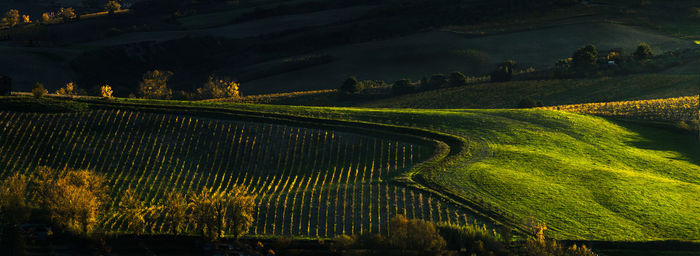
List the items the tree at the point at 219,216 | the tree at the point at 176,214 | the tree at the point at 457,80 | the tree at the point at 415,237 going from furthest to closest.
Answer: the tree at the point at 457,80
the tree at the point at 176,214
the tree at the point at 219,216
the tree at the point at 415,237

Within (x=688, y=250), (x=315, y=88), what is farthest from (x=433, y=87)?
(x=688, y=250)

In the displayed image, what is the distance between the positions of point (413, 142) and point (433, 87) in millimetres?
57986

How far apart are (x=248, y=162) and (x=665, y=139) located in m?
54.6

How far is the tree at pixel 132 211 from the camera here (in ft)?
183

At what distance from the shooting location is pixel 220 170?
237 ft

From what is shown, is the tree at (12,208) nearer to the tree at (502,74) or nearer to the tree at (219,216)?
the tree at (219,216)

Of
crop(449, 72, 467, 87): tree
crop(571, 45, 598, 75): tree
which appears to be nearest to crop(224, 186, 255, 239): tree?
crop(449, 72, 467, 87): tree

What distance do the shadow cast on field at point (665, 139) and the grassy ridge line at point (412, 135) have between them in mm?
24334

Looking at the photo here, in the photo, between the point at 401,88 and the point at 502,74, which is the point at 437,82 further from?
the point at 502,74

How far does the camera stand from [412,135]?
8169 cm

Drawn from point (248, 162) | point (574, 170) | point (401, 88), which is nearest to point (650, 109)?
point (574, 170)

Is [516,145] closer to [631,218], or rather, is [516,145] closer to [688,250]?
[631,218]

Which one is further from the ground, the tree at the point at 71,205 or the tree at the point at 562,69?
the tree at the point at 562,69

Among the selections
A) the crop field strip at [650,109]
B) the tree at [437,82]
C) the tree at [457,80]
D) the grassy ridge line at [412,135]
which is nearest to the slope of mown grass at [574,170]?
the grassy ridge line at [412,135]
